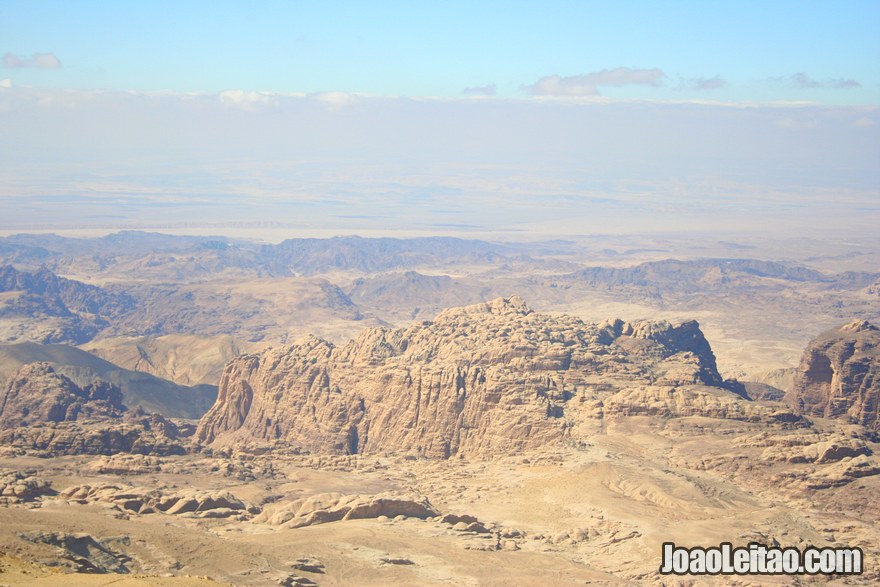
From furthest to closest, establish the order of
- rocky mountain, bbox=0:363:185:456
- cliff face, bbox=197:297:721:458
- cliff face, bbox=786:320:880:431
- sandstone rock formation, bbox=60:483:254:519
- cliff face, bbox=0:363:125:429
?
cliff face, bbox=786:320:880:431 < cliff face, bbox=0:363:125:429 < cliff face, bbox=197:297:721:458 < rocky mountain, bbox=0:363:185:456 < sandstone rock formation, bbox=60:483:254:519

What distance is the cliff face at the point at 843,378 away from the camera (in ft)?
324

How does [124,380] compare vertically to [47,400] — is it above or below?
below

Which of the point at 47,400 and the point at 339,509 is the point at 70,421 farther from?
the point at 339,509

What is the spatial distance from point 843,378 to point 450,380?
36.0m

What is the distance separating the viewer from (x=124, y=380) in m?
123

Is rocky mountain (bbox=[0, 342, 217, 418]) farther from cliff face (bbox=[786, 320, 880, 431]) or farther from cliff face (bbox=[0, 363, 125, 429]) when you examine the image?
cliff face (bbox=[786, 320, 880, 431])

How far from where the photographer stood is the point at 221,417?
10119cm

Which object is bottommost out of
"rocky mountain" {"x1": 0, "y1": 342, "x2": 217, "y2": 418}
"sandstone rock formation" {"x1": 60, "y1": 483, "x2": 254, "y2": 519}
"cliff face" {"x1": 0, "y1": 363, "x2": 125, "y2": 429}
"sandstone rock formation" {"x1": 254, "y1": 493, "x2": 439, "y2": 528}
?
"rocky mountain" {"x1": 0, "y1": 342, "x2": 217, "y2": 418}

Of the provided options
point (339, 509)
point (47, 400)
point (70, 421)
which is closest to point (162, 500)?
point (339, 509)

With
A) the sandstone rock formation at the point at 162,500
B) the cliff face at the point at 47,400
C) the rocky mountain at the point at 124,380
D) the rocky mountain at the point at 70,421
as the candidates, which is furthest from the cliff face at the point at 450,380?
the sandstone rock formation at the point at 162,500

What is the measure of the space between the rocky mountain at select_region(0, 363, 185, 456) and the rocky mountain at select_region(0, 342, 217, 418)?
16.6 meters

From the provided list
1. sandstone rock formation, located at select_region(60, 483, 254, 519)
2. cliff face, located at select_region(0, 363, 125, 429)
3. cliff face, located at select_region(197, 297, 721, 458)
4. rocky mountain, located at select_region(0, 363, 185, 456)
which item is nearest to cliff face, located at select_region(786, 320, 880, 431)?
cliff face, located at select_region(197, 297, 721, 458)

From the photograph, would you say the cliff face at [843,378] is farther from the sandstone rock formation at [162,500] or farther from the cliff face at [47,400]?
the cliff face at [47,400]

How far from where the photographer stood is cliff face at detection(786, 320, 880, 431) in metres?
98.9
